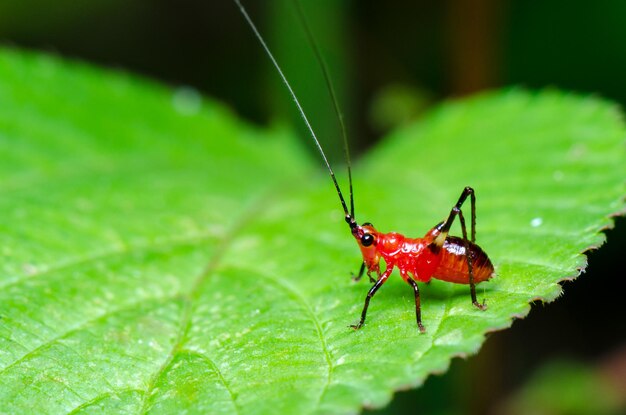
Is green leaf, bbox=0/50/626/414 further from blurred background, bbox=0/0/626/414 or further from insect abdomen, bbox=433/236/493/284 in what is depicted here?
blurred background, bbox=0/0/626/414

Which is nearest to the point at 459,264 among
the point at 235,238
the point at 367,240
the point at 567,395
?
the point at 367,240

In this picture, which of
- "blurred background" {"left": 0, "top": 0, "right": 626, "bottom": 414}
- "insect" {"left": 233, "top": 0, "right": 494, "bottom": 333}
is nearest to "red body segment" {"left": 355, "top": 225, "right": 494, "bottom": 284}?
"insect" {"left": 233, "top": 0, "right": 494, "bottom": 333}

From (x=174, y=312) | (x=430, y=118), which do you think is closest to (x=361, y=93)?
(x=430, y=118)

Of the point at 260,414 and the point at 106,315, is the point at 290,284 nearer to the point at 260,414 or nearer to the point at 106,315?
the point at 106,315

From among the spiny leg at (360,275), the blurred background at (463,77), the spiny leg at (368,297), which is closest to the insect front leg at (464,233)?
the spiny leg at (368,297)

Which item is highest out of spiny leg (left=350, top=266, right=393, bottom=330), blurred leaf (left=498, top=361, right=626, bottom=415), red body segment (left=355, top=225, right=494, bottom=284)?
red body segment (left=355, top=225, right=494, bottom=284)

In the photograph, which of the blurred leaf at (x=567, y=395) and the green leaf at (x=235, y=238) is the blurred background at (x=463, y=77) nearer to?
the blurred leaf at (x=567, y=395)
